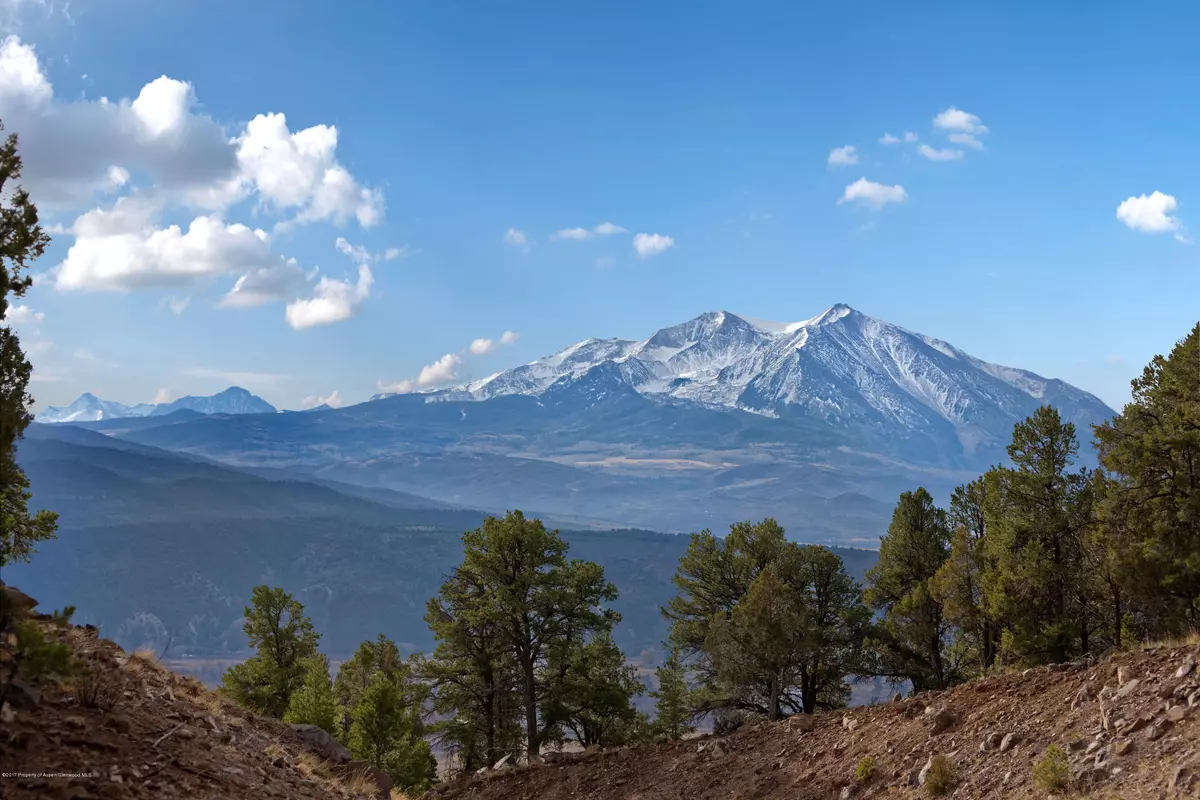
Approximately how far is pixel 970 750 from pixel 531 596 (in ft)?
60.0

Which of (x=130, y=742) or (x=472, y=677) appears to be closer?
(x=130, y=742)

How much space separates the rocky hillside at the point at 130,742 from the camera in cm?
916

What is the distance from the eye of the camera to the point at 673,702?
128 feet

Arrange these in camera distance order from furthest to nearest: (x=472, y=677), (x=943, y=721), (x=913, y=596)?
(x=913, y=596) → (x=472, y=677) → (x=943, y=721)

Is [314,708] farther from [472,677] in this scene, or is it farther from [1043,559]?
[1043,559]

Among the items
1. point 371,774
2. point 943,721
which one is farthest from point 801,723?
point 371,774

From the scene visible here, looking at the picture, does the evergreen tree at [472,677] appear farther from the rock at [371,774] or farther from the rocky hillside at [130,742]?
the rocky hillside at [130,742]

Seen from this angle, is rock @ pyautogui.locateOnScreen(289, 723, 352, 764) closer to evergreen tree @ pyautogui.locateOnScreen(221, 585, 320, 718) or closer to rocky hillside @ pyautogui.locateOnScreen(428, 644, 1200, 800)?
rocky hillside @ pyautogui.locateOnScreen(428, 644, 1200, 800)

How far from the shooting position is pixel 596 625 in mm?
30891

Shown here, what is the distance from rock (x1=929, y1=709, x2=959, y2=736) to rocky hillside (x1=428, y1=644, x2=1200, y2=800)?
0.04m

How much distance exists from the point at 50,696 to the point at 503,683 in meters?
21.3

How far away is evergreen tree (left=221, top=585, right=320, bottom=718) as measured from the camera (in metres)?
36.1

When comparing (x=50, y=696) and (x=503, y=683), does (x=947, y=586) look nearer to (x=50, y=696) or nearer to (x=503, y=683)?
(x=503, y=683)

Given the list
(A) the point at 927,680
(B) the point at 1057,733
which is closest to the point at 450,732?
(A) the point at 927,680
